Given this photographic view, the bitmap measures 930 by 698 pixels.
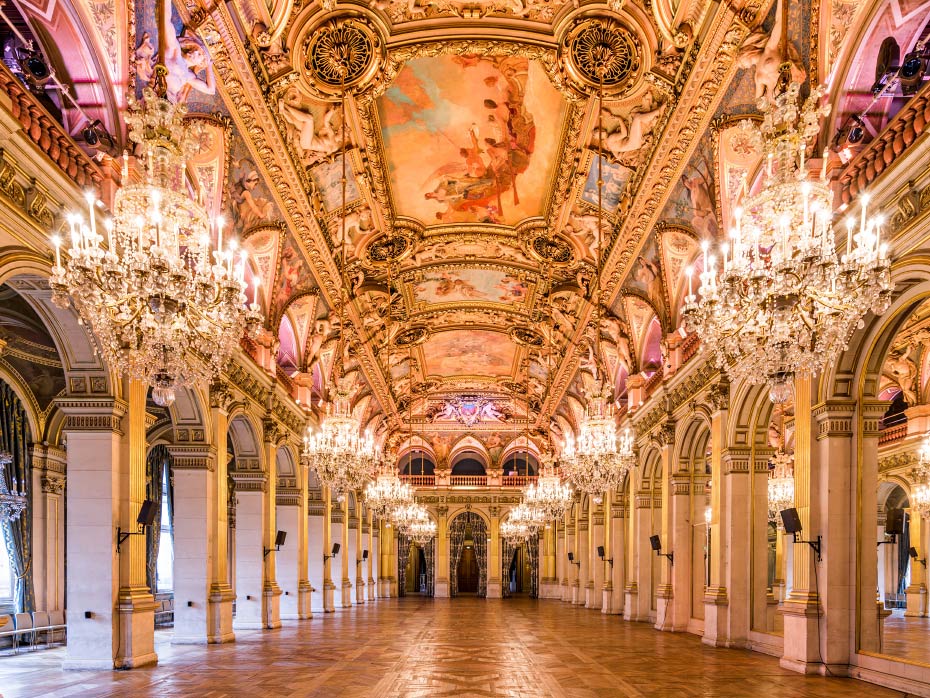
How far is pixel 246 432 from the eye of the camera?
18.5 meters

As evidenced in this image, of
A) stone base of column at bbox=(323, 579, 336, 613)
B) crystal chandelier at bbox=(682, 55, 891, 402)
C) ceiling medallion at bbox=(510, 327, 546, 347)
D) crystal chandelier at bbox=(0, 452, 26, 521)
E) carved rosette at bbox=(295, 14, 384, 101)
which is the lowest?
stone base of column at bbox=(323, 579, 336, 613)

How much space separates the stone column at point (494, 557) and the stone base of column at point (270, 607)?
24.6m

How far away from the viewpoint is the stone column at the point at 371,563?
123 feet

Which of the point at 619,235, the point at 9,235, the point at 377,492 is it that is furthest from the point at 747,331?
the point at 377,492

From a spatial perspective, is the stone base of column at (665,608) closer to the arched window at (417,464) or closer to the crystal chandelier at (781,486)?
the crystal chandelier at (781,486)

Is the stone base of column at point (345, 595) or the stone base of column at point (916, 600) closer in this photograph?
the stone base of column at point (916, 600)

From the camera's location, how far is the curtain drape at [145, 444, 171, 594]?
2450 cm

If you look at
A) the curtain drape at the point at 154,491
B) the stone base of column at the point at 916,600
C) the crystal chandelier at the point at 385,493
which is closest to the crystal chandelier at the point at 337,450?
the crystal chandelier at the point at 385,493

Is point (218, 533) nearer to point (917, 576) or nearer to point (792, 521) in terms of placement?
point (792, 521)

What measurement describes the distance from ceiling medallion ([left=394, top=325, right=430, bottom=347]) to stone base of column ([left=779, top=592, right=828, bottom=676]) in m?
17.3

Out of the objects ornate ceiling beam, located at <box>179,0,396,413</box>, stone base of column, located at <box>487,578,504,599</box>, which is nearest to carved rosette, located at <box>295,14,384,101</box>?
ornate ceiling beam, located at <box>179,0,396,413</box>

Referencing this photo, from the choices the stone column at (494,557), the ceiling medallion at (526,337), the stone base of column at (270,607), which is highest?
the ceiling medallion at (526,337)

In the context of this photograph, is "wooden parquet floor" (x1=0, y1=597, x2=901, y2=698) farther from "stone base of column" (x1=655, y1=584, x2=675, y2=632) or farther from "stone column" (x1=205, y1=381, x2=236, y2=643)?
"stone base of column" (x1=655, y1=584, x2=675, y2=632)

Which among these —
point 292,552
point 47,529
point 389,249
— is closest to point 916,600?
point 292,552
